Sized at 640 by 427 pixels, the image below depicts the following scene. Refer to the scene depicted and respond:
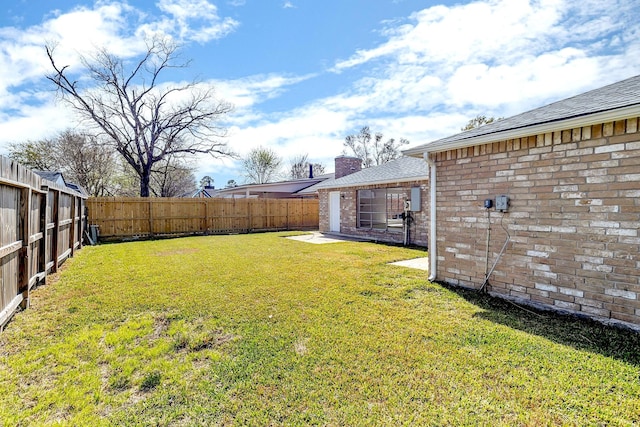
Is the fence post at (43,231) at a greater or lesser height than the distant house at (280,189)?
lesser

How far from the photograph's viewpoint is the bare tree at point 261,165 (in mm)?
34625

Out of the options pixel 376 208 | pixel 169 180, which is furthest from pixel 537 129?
pixel 169 180

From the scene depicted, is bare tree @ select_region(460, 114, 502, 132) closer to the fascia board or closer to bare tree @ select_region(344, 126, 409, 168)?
bare tree @ select_region(344, 126, 409, 168)

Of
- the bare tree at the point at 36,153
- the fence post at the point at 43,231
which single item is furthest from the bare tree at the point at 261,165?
the fence post at the point at 43,231

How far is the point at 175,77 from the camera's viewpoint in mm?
20516

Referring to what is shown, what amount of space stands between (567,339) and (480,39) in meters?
6.85

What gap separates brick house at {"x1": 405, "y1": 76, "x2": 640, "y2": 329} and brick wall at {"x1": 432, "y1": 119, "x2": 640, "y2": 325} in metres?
0.01

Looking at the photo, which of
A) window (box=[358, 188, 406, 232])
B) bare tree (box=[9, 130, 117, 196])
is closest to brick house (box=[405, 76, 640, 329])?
window (box=[358, 188, 406, 232])

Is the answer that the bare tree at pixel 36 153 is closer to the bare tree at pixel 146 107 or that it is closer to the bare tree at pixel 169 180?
the bare tree at pixel 146 107

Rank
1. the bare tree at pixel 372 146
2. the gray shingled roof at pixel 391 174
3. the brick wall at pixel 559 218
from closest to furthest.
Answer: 1. the brick wall at pixel 559 218
2. the gray shingled roof at pixel 391 174
3. the bare tree at pixel 372 146

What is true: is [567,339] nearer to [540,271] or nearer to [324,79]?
[540,271]

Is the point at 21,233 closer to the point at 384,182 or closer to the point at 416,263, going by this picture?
the point at 416,263

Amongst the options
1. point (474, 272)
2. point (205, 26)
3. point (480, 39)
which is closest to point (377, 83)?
point (480, 39)

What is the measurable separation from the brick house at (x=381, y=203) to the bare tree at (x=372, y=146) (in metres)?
16.7
